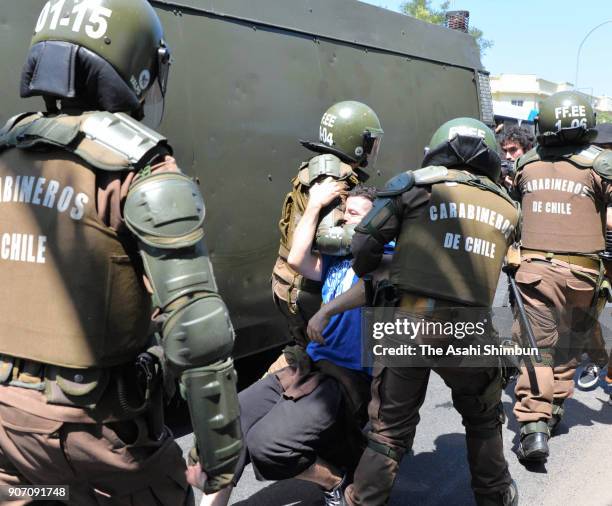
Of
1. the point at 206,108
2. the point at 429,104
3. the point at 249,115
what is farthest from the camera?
the point at 429,104

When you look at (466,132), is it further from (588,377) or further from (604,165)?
(588,377)

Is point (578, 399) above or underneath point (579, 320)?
underneath

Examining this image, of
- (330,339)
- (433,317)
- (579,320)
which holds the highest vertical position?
(433,317)

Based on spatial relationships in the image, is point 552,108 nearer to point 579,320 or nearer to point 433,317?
point 579,320

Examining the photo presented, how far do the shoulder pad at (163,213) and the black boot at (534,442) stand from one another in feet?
9.88

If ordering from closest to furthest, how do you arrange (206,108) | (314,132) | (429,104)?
(206,108), (314,132), (429,104)

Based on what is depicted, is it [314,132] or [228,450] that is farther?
[314,132]

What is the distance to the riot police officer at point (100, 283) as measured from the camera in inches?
65.2

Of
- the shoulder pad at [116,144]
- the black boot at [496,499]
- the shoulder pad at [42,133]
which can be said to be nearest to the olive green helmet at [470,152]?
the black boot at [496,499]

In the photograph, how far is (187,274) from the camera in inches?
64.9

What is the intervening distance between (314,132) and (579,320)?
2.24 meters

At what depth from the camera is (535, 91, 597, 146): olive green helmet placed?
14.1ft

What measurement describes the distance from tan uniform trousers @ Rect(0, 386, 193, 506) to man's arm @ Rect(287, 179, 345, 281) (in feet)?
4.28

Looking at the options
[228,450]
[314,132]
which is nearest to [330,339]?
[228,450]
